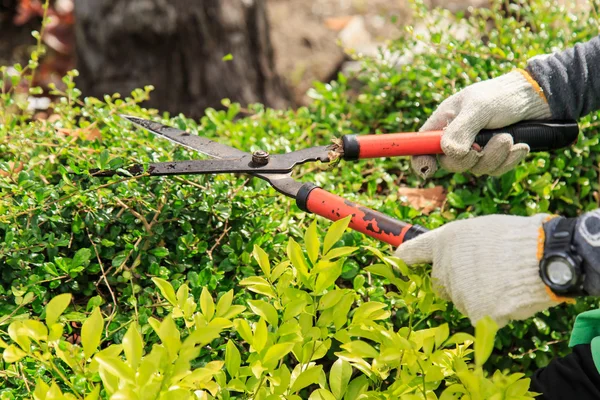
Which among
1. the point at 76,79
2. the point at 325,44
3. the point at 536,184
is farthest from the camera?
the point at 325,44

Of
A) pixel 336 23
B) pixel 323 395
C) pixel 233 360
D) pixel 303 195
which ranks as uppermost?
pixel 336 23

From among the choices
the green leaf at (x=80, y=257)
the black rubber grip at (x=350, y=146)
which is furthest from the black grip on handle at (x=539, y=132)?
the green leaf at (x=80, y=257)

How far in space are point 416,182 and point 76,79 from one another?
9.17ft

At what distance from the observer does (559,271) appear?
1.57 meters

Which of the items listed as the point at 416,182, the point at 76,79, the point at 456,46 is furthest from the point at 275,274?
the point at 76,79

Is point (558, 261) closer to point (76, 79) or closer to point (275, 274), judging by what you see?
point (275, 274)

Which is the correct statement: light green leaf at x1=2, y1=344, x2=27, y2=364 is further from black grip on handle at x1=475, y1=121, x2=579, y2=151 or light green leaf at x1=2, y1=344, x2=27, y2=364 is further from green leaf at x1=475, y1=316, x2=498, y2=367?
black grip on handle at x1=475, y1=121, x2=579, y2=151

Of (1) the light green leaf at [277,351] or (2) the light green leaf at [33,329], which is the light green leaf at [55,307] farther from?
(1) the light green leaf at [277,351]

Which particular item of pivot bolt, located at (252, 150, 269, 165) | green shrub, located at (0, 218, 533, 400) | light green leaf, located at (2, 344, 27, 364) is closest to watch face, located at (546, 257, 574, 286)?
green shrub, located at (0, 218, 533, 400)

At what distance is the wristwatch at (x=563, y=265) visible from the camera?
1557 mm

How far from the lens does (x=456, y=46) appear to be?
113 inches

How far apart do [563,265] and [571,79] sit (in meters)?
0.91

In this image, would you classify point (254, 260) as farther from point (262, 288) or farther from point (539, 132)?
point (539, 132)

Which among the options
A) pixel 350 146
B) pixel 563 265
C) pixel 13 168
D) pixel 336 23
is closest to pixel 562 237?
pixel 563 265
